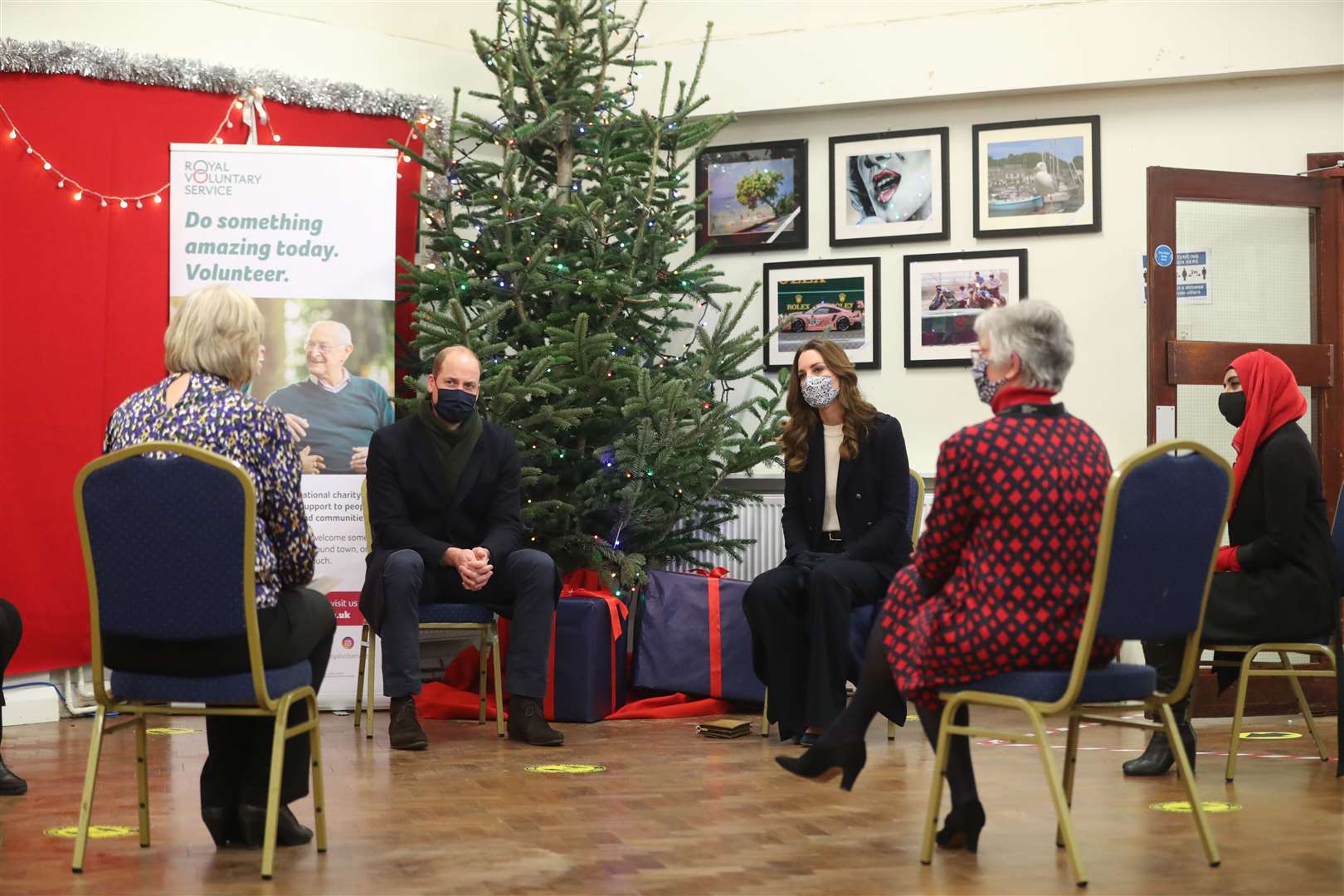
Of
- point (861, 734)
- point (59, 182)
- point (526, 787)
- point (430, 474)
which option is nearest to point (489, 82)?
point (59, 182)

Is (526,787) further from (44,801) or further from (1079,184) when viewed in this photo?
(1079,184)

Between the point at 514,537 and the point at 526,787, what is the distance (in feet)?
3.69

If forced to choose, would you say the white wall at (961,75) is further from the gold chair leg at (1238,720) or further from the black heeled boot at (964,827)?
the black heeled boot at (964,827)

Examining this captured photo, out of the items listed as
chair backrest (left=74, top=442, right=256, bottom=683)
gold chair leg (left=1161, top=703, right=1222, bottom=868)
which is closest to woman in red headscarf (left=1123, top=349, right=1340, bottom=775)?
gold chair leg (left=1161, top=703, right=1222, bottom=868)

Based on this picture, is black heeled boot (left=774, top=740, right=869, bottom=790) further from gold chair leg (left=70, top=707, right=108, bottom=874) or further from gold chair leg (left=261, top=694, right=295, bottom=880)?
gold chair leg (left=70, top=707, right=108, bottom=874)

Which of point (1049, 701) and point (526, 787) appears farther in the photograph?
point (526, 787)

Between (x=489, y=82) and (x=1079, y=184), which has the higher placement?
(x=489, y=82)

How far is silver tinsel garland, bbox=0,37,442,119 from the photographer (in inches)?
195

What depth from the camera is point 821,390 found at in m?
4.46

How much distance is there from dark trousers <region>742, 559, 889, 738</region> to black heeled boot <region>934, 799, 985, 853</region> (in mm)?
1311

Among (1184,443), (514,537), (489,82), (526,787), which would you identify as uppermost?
(489,82)

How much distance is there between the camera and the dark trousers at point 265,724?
9.08 feet

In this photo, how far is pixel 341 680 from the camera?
16.7 feet

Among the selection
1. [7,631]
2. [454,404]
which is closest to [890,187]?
[454,404]
